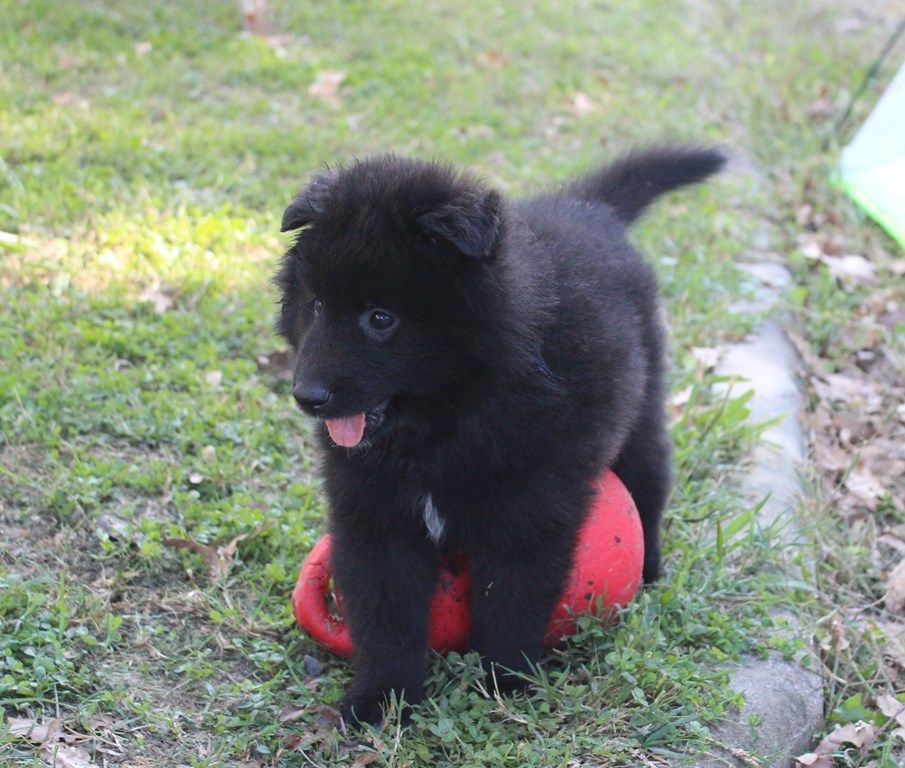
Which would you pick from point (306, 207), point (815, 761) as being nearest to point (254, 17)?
point (306, 207)

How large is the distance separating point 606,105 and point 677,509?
13.9 feet

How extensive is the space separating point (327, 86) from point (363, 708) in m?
4.98

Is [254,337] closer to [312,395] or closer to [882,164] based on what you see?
[312,395]

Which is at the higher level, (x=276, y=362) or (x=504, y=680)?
(x=504, y=680)

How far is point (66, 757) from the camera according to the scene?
2701 mm

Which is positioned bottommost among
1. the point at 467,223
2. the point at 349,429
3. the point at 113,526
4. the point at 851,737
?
the point at 113,526

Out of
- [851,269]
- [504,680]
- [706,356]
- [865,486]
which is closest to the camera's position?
[504,680]

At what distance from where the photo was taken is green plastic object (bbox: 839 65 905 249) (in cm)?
618

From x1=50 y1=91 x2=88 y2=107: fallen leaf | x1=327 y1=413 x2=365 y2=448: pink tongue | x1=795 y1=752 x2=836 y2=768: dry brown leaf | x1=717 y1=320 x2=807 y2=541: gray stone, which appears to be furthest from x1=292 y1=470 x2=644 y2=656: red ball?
x1=50 y1=91 x2=88 y2=107: fallen leaf

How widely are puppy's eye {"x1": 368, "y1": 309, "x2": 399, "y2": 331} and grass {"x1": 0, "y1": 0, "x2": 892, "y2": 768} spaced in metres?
1.03

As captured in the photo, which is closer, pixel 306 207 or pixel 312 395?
pixel 312 395

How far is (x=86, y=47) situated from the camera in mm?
7016

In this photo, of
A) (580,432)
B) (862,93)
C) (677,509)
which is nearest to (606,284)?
(580,432)

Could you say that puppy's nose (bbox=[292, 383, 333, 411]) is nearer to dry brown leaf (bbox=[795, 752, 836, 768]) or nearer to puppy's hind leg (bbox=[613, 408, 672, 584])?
puppy's hind leg (bbox=[613, 408, 672, 584])
